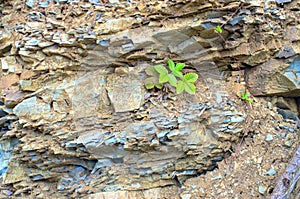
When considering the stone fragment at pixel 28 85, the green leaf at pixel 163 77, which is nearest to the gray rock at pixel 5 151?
the stone fragment at pixel 28 85

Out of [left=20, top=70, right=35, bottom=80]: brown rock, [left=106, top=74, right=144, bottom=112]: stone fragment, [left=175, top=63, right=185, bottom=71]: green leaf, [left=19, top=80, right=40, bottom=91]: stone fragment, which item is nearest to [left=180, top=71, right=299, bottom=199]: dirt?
[left=175, top=63, right=185, bottom=71]: green leaf

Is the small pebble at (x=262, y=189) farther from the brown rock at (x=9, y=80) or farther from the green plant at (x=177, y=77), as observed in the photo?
the brown rock at (x=9, y=80)

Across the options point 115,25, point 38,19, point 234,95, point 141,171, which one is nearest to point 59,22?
point 38,19

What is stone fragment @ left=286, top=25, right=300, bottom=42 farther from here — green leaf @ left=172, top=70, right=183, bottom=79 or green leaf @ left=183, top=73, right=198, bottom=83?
green leaf @ left=172, top=70, right=183, bottom=79

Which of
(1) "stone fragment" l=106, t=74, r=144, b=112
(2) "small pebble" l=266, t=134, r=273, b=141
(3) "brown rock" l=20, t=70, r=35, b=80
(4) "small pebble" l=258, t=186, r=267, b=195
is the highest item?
(3) "brown rock" l=20, t=70, r=35, b=80

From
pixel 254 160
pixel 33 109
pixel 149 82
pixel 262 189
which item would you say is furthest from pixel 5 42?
pixel 262 189

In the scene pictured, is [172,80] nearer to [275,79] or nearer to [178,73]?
[178,73]
